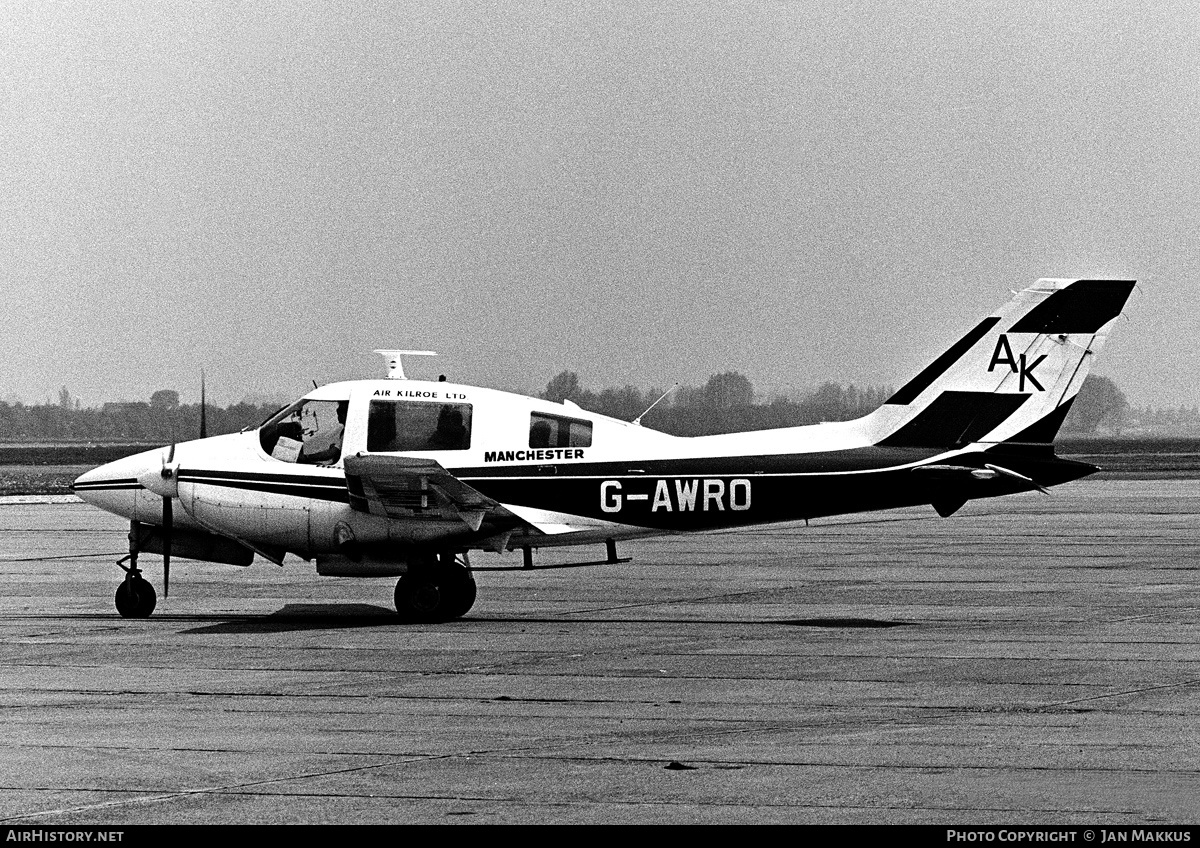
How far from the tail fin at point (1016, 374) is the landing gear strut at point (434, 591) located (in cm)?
486

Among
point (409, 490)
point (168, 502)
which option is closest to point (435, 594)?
point (409, 490)

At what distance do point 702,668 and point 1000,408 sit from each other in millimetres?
5557

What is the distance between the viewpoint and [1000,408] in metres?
17.8

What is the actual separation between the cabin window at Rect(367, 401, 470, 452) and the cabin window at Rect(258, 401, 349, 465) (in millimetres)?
391

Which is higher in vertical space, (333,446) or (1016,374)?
(1016,374)

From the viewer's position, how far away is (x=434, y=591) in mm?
17953

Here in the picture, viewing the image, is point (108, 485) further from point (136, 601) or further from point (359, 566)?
point (359, 566)

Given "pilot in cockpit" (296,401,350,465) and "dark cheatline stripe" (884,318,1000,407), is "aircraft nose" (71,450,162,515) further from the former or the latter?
"dark cheatline stripe" (884,318,1000,407)

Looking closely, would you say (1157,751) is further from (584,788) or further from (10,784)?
(10,784)

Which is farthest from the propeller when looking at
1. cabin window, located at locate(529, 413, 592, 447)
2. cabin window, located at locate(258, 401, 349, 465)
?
cabin window, located at locate(529, 413, 592, 447)

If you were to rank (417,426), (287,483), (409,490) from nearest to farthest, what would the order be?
1. (409,490)
2. (287,483)
3. (417,426)

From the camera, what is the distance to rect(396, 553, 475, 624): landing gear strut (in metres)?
17.9

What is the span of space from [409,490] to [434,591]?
1.22 meters
